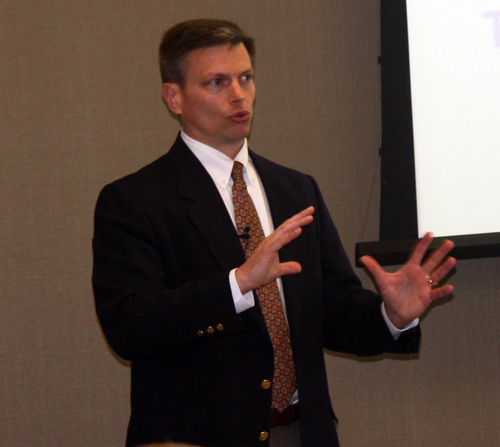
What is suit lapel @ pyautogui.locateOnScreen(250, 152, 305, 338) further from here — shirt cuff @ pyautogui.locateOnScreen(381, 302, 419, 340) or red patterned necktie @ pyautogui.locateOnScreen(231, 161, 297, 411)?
shirt cuff @ pyautogui.locateOnScreen(381, 302, 419, 340)

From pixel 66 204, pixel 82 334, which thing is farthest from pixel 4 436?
pixel 66 204

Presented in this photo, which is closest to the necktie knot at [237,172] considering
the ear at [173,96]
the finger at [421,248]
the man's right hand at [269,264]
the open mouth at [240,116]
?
the open mouth at [240,116]

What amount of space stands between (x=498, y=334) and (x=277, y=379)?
4.87 ft

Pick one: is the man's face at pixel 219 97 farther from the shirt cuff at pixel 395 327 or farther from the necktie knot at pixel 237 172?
the shirt cuff at pixel 395 327

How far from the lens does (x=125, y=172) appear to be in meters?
2.71

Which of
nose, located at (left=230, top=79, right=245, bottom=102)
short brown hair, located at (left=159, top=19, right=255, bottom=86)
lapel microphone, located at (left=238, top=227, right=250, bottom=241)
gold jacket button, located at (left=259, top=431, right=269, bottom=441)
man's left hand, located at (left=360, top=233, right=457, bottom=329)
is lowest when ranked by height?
gold jacket button, located at (left=259, top=431, right=269, bottom=441)

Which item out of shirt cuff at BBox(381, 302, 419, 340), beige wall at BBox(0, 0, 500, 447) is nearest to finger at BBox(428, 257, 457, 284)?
shirt cuff at BBox(381, 302, 419, 340)

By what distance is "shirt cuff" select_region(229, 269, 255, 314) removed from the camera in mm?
1515

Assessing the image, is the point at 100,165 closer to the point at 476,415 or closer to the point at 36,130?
the point at 36,130

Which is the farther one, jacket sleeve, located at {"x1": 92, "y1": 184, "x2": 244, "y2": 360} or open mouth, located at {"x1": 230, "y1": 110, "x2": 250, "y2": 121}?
open mouth, located at {"x1": 230, "y1": 110, "x2": 250, "y2": 121}

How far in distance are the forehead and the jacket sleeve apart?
1.45 ft

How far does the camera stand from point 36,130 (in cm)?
266

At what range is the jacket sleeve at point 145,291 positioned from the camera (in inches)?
59.6

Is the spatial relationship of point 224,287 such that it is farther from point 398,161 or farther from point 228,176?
point 398,161
